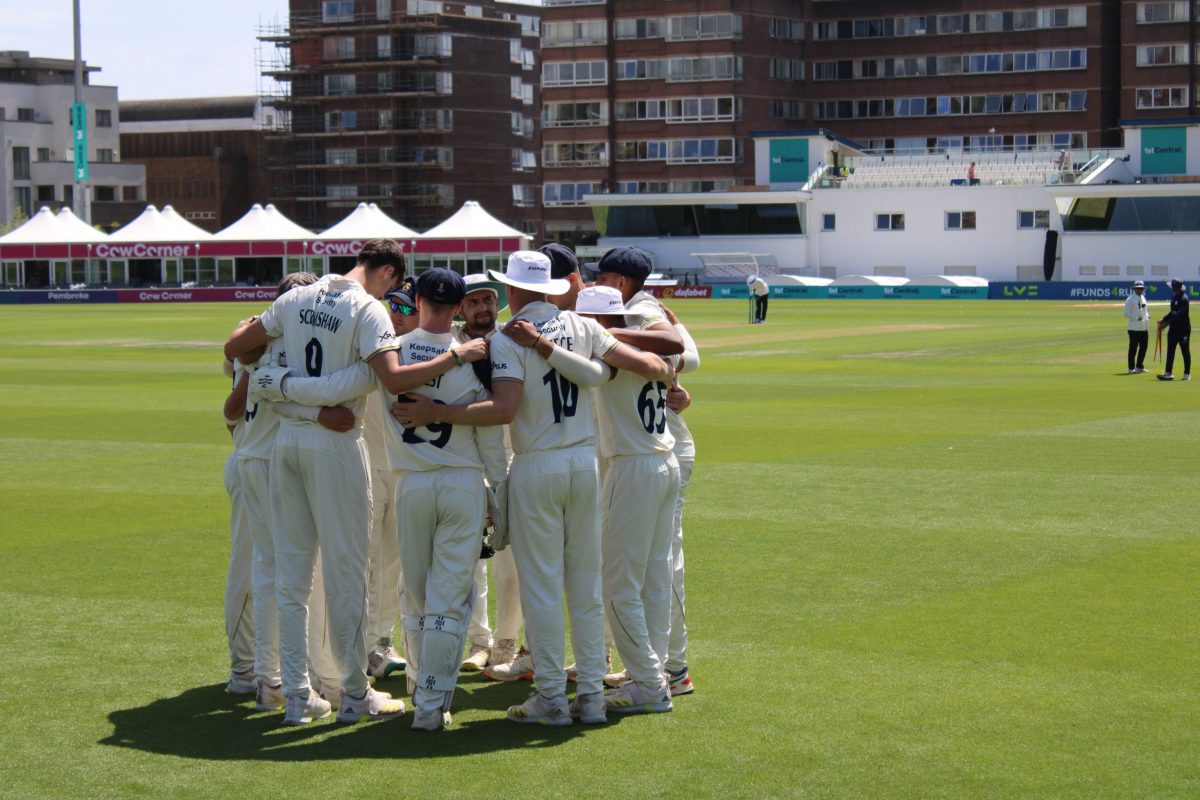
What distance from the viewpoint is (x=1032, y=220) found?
92.1 metres

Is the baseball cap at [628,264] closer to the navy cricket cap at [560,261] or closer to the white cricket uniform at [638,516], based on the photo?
the navy cricket cap at [560,261]

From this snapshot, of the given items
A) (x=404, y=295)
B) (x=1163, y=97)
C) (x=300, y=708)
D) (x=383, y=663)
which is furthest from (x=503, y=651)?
(x=1163, y=97)

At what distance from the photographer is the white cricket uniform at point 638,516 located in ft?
28.0

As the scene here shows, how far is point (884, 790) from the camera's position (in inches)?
279

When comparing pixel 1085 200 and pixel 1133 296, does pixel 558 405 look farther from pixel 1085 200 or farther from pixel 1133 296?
pixel 1085 200

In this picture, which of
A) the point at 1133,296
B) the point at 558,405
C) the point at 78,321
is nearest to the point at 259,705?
the point at 558,405

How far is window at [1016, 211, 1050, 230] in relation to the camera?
91750 mm

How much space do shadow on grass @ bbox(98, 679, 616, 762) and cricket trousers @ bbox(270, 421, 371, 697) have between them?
268 mm

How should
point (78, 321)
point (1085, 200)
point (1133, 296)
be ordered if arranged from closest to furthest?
1. point (1133, 296)
2. point (78, 321)
3. point (1085, 200)

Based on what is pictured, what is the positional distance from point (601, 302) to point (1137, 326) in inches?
968

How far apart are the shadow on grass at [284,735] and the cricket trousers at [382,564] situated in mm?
1003

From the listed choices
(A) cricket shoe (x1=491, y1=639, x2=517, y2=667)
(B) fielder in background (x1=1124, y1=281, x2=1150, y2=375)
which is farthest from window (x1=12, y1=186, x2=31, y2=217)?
(A) cricket shoe (x1=491, y1=639, x2=517, y2=667)

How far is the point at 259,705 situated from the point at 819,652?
10.9 ft

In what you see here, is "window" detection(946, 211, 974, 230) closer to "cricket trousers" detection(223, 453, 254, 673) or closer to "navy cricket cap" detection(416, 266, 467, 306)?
"cricket trousers" detection(223, 453, 254, 673)
